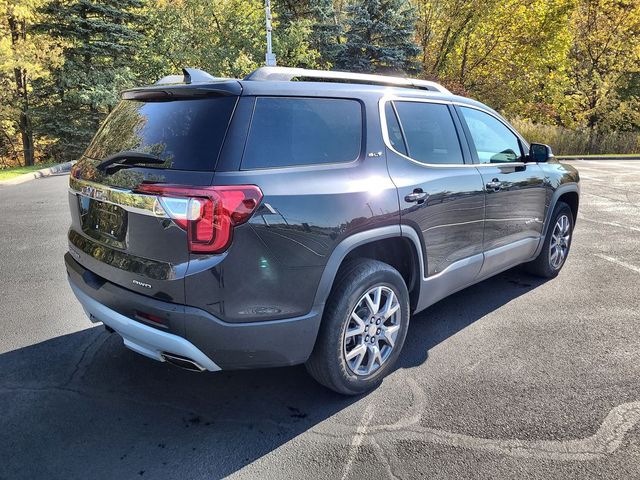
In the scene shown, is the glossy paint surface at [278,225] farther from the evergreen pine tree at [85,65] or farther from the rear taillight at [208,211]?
the evergreen pine tree at [85,65]

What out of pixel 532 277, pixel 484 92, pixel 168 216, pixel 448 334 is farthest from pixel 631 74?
pixel 168 216

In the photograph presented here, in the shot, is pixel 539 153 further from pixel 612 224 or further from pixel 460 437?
pixel 612 224

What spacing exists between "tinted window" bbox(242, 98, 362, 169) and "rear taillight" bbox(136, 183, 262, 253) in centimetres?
18

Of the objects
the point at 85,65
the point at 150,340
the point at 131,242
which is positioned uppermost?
the point at 85,65

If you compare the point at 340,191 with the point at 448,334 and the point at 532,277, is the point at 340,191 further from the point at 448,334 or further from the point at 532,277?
the point at 532,277

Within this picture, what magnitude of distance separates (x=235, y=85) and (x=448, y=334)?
8.22 feet

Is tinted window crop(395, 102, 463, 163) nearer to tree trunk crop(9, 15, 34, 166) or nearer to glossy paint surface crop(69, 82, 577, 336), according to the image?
glossy paint surface crop(69, 82, 577, 336)

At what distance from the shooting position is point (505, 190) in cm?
397

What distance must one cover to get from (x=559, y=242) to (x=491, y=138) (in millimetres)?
1681

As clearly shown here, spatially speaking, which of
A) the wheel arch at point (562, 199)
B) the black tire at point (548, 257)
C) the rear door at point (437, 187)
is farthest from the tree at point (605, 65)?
the rear door at point (437, 187)

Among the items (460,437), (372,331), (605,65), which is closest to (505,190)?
(372,331)

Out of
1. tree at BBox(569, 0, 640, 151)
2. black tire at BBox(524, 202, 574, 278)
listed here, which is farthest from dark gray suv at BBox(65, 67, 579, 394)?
tree at BBox(569, 0, 640, 151)

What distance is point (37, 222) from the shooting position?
25.1 ft

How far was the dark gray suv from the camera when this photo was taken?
90.4 inches
